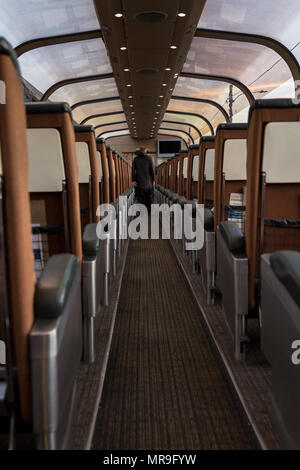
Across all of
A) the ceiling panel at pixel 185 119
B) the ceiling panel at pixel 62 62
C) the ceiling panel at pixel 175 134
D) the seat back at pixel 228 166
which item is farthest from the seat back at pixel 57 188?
the ceiling panel at pixel 175 134

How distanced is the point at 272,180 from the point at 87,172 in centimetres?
131

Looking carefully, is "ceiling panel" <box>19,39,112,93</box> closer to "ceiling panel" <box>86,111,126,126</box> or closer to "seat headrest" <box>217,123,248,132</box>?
"seat headrest" <box>217,123,248,132</box>

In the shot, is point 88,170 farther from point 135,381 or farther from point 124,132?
point 124,132

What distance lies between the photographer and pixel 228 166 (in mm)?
3148

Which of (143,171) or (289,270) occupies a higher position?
(143,171)

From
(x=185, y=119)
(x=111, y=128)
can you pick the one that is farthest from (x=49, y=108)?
(x=111, y=128)

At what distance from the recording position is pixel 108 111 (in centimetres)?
1931

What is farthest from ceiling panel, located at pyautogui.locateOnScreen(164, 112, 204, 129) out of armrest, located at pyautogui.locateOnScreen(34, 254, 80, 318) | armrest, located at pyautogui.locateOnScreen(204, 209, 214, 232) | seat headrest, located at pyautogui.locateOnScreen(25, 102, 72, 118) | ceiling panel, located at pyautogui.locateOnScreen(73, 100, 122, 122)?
armrest, located at pyautogui.locateOnScreen(34, 254, 80, 318)

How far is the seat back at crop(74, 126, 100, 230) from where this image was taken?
2809mm

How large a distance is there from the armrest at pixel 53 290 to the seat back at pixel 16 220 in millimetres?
33

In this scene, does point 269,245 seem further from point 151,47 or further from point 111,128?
point 111,128

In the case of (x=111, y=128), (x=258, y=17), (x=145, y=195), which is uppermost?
(x=258, y=17)

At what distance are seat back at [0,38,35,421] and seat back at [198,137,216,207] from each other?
285 cm
